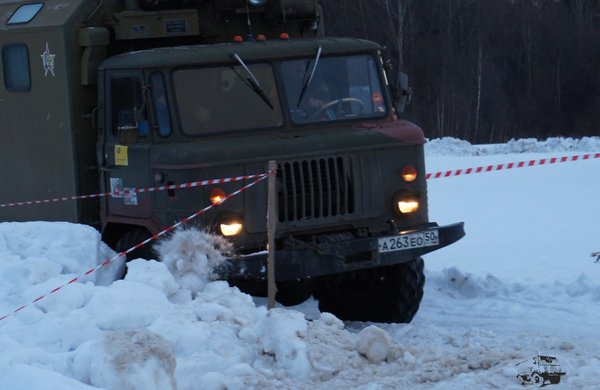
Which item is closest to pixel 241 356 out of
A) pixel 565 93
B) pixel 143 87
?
pixel 143 87

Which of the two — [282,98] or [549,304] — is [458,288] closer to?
[549,304]

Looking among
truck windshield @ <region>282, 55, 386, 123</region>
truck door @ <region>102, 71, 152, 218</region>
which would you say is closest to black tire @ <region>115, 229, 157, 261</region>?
truck door @ <region>102, 71, 152, 218</region>

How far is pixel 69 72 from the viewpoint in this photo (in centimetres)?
980

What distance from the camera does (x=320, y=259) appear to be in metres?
8.76

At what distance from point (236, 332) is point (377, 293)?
9.05 ft

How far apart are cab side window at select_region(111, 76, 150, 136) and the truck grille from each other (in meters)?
1.25

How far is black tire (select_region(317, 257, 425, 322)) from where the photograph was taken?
9742 mm

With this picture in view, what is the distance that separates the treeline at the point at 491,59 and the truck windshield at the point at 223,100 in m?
25.5

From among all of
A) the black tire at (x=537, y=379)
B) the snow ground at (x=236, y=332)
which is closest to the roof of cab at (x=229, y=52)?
the snow ground at (x=236, y=332)

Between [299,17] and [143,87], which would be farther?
[299,17]

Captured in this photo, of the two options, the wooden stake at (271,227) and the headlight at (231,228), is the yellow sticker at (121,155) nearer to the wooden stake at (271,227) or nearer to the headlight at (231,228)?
the headlight at (231,228)

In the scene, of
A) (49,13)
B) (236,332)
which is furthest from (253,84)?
(236,332)

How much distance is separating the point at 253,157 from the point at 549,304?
10.2 feet

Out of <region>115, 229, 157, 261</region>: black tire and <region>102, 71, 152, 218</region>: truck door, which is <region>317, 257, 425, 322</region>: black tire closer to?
<region>115, 229, 157, 261</region>: black tire
